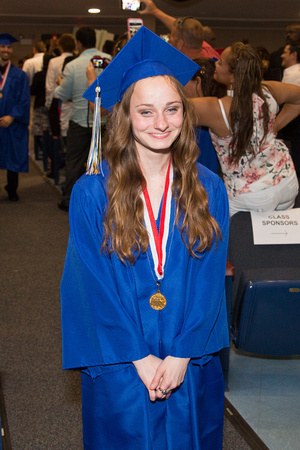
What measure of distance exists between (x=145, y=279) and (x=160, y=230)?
14 centimetres

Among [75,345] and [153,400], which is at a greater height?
[75,345]

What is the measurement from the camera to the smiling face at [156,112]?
1506mm

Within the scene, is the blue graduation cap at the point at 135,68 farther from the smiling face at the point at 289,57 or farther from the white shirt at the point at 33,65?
the white shirt at the point at 33,65

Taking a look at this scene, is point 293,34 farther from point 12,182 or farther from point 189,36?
point 12,182

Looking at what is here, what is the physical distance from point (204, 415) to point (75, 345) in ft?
1.39

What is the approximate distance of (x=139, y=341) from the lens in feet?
4.93

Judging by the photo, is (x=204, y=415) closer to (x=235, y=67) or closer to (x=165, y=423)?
(x=165, y=423)

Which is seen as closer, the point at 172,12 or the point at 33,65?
the point at 33,65

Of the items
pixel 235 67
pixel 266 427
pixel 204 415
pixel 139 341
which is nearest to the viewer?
pixel 139 341

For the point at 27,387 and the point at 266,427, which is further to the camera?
the point at 27,387

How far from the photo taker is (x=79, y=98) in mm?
5191

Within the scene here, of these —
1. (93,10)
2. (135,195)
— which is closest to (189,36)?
(135,195)

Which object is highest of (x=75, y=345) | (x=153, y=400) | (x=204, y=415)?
(x=75, y=345)

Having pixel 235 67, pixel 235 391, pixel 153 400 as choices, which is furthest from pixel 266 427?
pixel 235 67
